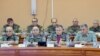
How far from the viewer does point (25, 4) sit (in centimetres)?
891

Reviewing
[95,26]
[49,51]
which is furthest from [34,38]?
[95,26]

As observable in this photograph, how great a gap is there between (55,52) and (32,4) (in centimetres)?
470

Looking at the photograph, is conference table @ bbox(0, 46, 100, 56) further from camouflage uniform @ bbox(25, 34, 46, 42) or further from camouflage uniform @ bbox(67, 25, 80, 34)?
camouflage uniform @ bbox(67, 25, 80, 34)

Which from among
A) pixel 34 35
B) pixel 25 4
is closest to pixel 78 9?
pixel 25 4

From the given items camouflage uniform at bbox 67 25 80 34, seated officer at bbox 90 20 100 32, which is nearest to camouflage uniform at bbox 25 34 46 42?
camouflage uniform at bbox 67 25 80 34

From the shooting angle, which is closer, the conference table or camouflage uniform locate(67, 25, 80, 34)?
the conference table

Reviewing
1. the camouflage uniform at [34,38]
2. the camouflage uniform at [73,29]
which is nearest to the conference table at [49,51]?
the camouflage uniform at [34,38]

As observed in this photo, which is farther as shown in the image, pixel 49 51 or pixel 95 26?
pixel 95 26

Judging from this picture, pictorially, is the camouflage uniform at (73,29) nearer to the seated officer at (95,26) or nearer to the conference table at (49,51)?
the seated officer at (95,26)

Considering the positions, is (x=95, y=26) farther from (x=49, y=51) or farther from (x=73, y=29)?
(x=49, y=51)

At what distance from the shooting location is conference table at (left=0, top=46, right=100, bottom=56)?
168 inches

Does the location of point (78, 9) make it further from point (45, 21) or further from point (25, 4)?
point (25, 4)

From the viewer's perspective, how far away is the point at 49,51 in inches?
171

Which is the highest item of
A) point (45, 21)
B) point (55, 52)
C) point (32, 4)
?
point (32, 4)
